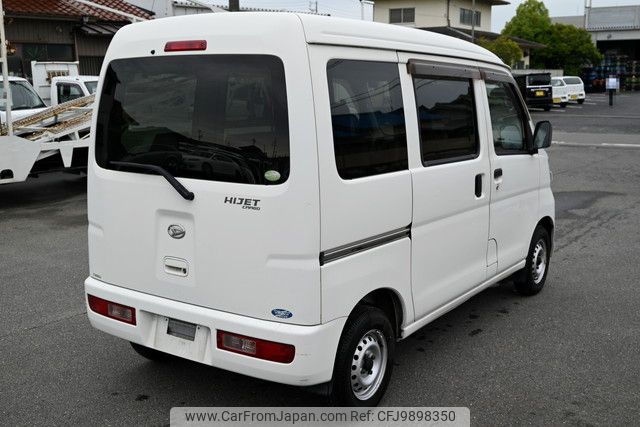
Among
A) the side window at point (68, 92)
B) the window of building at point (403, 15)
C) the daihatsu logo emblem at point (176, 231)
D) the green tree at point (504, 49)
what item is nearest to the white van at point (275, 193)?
the daihatsu logo emblem at point (176, 231)

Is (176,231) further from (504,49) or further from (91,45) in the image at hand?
(504,49)

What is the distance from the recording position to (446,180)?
4.11 m

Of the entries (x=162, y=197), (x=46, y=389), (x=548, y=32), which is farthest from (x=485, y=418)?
(x=548, y=32)

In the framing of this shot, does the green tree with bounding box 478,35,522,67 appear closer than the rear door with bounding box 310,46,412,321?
No

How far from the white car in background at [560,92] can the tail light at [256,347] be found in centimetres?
3607

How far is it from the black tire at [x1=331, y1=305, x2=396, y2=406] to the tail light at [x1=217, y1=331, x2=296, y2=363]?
0.37 meters

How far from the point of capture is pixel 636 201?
10547 mm

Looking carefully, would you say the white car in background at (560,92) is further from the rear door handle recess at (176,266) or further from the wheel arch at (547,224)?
the rear door handle recess at (176,266)

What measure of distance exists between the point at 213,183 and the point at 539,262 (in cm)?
366

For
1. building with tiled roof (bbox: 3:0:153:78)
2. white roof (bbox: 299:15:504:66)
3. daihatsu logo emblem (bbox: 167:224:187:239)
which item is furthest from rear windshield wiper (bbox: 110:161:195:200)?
building with tiled roof (bbox: 3:0:153:78)

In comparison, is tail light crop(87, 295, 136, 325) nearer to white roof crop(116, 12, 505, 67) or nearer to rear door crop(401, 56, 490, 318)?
white roof crop(116, 12, 505, 67)

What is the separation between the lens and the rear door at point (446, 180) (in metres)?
3.89

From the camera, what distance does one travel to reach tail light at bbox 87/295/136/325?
12.0 ft

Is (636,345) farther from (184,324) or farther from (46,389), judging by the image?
(46,389)
